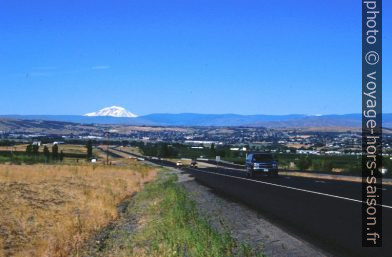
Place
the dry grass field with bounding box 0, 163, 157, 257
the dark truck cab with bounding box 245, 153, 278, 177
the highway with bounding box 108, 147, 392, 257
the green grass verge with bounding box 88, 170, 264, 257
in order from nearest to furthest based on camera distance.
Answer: the green grass verge with bounding box 88, 170, 264, 257, the highway with bounding box 108, 147, 392, 257, the dry grass field with bounding box 0, 163, 157, 257, the dark truck cab with bounding box 245, 153, 278, 177

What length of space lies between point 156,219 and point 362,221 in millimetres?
6137

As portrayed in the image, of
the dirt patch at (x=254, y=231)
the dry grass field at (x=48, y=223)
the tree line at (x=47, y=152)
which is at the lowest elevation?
the tree line at (x=47, y=152)

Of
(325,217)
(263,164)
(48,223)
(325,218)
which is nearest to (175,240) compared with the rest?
(325,218)

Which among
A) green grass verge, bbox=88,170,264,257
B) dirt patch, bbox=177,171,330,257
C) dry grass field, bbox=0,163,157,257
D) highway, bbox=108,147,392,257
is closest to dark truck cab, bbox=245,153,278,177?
dry grass field, bbox=0,163,157,257

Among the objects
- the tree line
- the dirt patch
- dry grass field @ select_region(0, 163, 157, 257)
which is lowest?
the tree line

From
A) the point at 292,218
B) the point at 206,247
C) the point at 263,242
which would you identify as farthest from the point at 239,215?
the point at 206,247

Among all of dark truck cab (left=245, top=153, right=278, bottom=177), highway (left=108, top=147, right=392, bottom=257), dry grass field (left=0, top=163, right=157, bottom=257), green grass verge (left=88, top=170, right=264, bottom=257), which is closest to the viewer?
Result: green grass verge (left=88, top=170, right=264, bottom=257)

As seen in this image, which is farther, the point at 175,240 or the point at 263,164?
the point at 263,164

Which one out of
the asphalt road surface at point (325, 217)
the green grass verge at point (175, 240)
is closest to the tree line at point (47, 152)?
the asphalt road surface at point (325, 217)

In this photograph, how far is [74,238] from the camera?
1650cm

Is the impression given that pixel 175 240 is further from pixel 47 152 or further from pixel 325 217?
pixel 47 152

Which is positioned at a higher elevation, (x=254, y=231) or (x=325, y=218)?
(x=325, y=218)

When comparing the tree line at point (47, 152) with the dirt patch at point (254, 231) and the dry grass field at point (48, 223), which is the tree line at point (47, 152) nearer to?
the dry grass field at point (48, 223)

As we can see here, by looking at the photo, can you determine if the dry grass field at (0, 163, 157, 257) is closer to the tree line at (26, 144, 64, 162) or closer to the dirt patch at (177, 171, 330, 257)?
the dirt patch at (177, 171, 330, 257)
